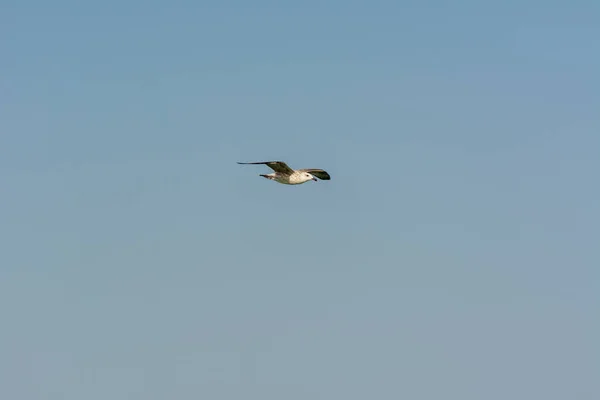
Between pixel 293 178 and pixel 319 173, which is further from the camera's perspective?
pixel 319 173

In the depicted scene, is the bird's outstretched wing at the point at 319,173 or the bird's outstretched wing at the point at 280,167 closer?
the bird's outstretched wing at the point at 280,167

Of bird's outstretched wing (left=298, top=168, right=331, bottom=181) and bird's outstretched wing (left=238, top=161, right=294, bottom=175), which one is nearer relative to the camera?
bird's outstretched wing (left=238, top=161, right=294, bottom=175)

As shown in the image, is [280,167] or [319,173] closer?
[280,167]

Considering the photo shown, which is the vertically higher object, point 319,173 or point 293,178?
point 319,173

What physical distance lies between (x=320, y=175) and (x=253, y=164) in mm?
16449

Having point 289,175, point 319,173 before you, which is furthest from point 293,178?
point 319,173

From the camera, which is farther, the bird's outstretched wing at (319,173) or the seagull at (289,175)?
the bird's outstretched wing at (319,173)

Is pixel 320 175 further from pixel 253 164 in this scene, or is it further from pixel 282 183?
pixel 253 164

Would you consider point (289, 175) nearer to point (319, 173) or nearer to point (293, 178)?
point (293, 178)

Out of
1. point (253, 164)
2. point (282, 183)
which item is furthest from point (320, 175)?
point (253, 164)

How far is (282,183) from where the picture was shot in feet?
531

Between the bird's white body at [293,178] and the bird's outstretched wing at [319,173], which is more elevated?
the bird's outstretched wing at [319,173]

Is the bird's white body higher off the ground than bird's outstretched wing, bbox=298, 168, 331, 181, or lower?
lower

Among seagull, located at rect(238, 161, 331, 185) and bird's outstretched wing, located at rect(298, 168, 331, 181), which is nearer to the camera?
seagull, located at rect(238, 161, 331, 185)
